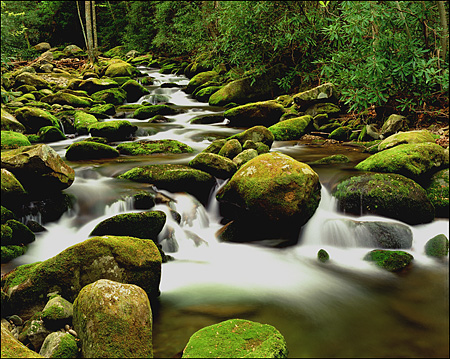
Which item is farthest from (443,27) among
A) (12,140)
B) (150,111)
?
(12,140)

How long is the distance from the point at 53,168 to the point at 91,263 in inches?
94.3

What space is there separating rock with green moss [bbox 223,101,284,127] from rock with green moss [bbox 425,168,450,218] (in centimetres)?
606

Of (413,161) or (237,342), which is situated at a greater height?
(413,161)

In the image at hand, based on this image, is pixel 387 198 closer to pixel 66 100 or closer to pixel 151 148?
pixel 151 148

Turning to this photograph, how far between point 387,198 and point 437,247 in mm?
946

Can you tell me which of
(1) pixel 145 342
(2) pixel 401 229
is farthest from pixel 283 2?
(1) pixel 145 342

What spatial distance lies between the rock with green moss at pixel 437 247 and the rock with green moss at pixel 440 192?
692 mm

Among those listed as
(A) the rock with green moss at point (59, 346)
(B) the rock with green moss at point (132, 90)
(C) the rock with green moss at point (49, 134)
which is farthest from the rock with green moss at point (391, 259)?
(B) the rock with green moss at point (132, 90)

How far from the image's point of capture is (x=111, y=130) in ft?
33.0

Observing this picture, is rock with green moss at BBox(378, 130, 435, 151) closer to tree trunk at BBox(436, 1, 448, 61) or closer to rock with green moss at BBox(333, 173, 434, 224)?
rock with green moss at BBox(333, 173, 434, 224)

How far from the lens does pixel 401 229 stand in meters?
5.05

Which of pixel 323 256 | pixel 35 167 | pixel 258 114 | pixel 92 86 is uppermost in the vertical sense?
pixel 35 167

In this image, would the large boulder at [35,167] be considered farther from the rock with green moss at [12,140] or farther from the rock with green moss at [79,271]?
the rock with green moss at [12,140]

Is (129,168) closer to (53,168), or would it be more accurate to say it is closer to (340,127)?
(53,168)
